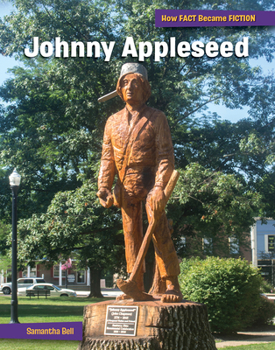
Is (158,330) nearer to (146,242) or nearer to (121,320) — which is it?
(121,320)

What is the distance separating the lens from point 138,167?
19.0ft

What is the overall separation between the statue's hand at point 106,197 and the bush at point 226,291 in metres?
5.95

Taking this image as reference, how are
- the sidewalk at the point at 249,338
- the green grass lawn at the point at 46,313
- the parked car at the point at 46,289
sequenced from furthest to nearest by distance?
the parked car at the point at 46,289
the green grass lawn at the point at 46,313
the sidewalk at the point at 249,338

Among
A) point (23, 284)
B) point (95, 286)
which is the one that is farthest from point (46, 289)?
point (95, 286)

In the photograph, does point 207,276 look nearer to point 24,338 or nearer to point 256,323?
point 256,323

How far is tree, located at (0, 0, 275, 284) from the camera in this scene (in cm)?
1443

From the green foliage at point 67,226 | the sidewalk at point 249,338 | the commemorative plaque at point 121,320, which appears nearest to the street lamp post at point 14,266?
the green foliage at point 67,226

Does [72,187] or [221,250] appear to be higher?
[72,187]

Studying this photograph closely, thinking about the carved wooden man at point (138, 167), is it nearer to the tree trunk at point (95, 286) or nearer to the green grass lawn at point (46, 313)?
the green grass lawn at point (46, 313)

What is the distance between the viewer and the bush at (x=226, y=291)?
1087 centimetres

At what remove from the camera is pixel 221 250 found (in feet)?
88.3

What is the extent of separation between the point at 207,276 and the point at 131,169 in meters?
6.09

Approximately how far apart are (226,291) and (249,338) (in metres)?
1.32

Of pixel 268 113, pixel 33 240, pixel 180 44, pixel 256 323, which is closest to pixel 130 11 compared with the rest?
pixel 180 44
